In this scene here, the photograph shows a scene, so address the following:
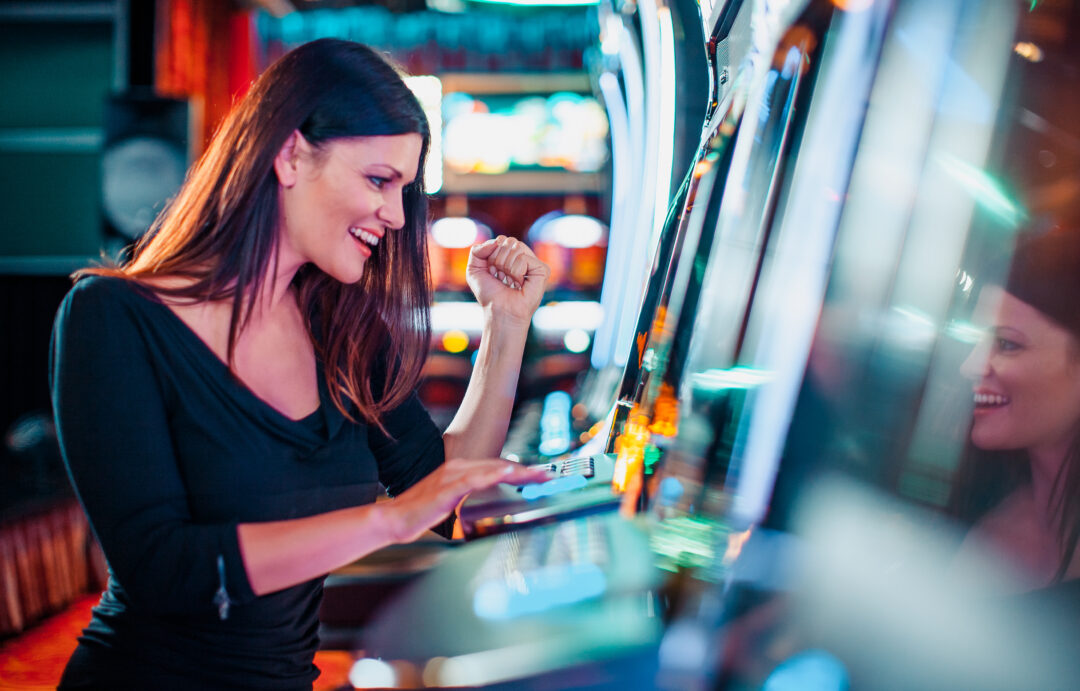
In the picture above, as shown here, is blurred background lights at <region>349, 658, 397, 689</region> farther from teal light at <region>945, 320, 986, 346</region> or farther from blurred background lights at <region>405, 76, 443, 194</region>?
blurred background lights at <region>405, 76, 443, 194</region>

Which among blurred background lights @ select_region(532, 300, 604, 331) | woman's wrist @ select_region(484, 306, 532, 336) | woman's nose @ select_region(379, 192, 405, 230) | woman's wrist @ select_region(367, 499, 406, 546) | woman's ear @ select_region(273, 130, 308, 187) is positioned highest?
woman's ear @ select_region(273, 130, 308, 187)

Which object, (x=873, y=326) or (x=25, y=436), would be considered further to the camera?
(x=25, y=436)

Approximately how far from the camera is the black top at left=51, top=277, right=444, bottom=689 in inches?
26.8

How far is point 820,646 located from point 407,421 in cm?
58

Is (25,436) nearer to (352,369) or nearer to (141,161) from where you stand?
(141,161)

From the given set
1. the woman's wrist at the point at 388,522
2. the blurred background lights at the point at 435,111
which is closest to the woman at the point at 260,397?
A: the woman's wrist at the point at 388,522

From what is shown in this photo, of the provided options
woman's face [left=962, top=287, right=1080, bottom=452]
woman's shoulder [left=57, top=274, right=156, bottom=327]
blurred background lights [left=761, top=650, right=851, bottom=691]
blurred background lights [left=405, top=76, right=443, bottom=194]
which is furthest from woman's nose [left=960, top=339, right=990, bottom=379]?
blurred background lights [left=405, top=76, right=443, bottom=194]

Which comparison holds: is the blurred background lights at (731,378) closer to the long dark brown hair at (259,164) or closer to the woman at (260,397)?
the woman at (260,397)

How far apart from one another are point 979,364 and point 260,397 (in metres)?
0.68

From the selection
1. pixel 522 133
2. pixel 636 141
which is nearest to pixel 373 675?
pixel 636 141

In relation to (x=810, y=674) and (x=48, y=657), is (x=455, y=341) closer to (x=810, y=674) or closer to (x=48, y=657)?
(x=48, y=657)

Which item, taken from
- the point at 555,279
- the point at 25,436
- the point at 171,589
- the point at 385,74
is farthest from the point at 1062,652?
the point at 555,279

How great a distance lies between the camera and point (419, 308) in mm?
1027

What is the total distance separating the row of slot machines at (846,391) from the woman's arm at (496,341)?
37 cm
